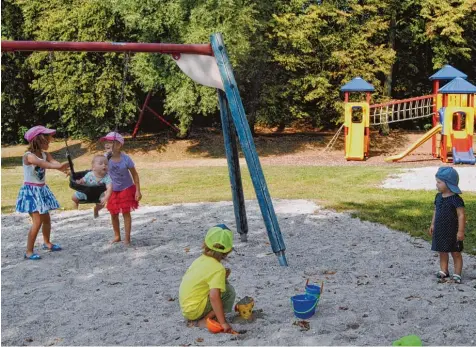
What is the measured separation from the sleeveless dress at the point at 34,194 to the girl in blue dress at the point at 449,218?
4.09 meters

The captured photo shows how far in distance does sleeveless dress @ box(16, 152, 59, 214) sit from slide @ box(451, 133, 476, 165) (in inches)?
495

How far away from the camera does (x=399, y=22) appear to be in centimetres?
2550

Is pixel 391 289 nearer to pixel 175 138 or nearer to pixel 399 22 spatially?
pixel 175 138

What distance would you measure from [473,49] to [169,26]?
571 inches

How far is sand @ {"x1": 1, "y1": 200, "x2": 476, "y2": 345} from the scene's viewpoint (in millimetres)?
4191

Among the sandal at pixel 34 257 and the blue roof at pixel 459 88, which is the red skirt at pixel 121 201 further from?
the blue roof at pixel 459 88

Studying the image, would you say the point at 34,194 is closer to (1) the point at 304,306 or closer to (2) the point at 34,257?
(2) the point at 34,257

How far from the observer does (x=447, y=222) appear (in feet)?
17.4

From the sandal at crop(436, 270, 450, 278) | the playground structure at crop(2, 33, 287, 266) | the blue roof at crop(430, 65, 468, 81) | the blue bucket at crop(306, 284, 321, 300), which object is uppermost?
the blue roof at crop(430, 65, 468, 81)

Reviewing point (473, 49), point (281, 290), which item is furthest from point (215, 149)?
point (281, 290)

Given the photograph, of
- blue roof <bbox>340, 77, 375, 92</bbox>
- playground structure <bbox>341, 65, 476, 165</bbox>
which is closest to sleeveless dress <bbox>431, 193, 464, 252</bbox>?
playground structure <bbox>341, 65, 476, 165</bbox>

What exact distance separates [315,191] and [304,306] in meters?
7.09

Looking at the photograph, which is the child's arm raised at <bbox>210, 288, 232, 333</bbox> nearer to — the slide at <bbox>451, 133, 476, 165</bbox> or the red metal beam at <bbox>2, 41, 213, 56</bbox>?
the red metal beam at <bbox>2, 41, 213, 56</bbox>

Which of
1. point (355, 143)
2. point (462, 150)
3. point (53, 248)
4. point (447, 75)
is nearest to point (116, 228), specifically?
point (53, 248)
